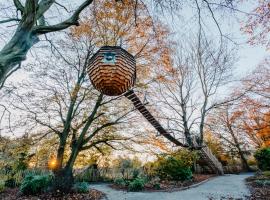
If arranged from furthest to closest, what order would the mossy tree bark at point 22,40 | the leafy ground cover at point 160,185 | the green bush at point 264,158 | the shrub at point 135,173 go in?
the green bush at point 264,158 → the shrub at point 135,173 → the leafy ground cover at point 160,185 → the mossy tree bark at point 22,40

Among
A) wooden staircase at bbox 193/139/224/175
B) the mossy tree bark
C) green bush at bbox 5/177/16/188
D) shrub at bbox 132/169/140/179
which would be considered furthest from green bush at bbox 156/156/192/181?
the mossy tree bark

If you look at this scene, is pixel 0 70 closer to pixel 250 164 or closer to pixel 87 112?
pixel 87 112

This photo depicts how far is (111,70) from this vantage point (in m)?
2.41

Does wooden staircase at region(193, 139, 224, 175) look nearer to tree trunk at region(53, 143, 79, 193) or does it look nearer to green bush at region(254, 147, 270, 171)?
green bush at region(254, 147, 270, 171)

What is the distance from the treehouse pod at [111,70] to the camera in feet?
7.93

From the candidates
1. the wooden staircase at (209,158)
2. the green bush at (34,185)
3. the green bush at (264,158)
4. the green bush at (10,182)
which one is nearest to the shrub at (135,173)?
the wooden staircase at (209,158)

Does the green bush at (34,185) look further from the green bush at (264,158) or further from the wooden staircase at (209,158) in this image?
the green bush at (264,158)

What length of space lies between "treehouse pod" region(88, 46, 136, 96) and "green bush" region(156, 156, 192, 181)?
1550 cm

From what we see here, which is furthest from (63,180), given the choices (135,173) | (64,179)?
(135,173)

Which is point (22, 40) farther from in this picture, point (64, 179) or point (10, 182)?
point (10, 182)

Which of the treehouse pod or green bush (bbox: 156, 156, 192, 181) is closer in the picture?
the treehouse pod

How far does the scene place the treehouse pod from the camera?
7.93 feet

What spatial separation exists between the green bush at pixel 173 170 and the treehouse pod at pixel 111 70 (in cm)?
1550

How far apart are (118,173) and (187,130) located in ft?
27.1
